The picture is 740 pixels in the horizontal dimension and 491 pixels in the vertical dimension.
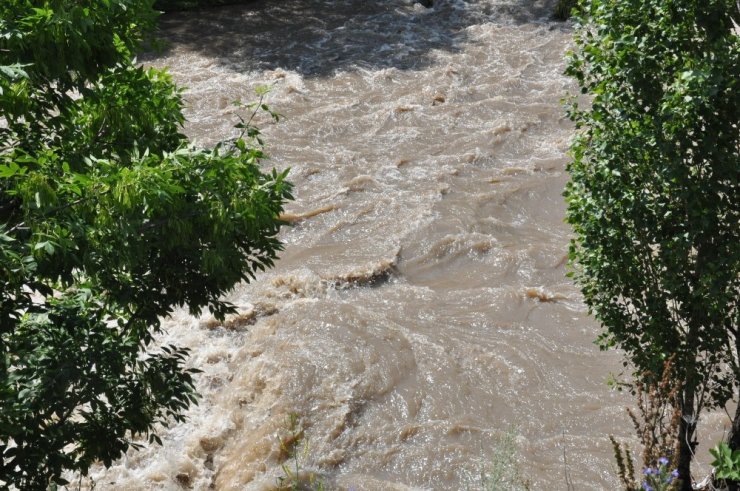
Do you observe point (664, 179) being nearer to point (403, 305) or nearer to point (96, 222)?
point (96, 222)

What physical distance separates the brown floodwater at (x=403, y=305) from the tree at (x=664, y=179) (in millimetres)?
2322

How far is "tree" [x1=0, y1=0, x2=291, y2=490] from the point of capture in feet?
12.1

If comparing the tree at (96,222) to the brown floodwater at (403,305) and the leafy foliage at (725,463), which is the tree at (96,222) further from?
the leafy foliage at (725,463)

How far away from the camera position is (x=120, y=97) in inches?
184

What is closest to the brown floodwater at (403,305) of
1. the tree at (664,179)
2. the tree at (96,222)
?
the tree at (96,222)

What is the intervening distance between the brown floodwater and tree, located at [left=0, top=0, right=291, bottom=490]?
199 centimetres

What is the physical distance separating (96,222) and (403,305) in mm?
6678

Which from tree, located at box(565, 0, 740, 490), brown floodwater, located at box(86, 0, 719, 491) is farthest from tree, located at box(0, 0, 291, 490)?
tree, located at box(565, 0, 740, 490)

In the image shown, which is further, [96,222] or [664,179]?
[664,179]

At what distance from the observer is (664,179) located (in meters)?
5.08

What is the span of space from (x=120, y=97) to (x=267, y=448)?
4042 millimetres

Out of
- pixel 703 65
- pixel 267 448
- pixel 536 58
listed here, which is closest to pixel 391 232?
pixel 267 448

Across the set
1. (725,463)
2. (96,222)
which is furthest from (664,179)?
(96,222)

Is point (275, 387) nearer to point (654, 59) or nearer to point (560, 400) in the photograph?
point (560, 400)
